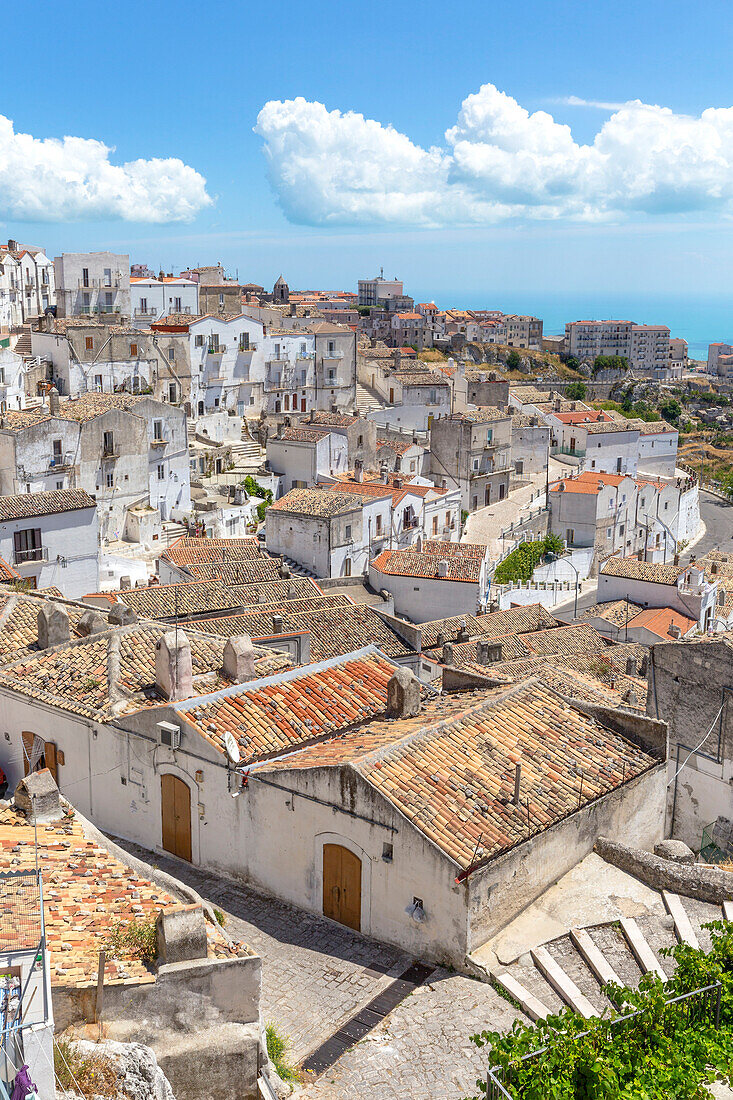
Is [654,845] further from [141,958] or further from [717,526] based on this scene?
[717,526]

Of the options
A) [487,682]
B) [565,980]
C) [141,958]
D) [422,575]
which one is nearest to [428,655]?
[422,575]

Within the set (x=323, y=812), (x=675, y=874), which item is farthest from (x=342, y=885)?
(x=675, y=874)

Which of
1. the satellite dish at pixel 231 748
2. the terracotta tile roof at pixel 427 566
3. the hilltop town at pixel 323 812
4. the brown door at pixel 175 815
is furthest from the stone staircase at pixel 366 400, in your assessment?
the satellite dish at pixel 231 748

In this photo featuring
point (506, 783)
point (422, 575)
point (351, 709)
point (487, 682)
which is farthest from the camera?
point (422, 575)

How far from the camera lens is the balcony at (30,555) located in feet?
123

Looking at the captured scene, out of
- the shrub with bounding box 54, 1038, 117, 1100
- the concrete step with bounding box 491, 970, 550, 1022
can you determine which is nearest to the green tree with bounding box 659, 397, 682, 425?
the concrete step with bounding box 491, 970, 550, 1022

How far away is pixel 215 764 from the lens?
1723 centimetres

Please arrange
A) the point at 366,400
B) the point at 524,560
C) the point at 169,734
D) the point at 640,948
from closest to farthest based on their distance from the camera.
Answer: the point at 640,948
the point at 169,734
the point at 524,560
the point at 366,400

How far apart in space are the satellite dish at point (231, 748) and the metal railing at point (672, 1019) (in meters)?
7.32

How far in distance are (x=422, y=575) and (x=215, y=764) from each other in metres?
26.1

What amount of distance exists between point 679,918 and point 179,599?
21.6 m

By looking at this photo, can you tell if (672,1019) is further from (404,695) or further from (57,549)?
(57,549)

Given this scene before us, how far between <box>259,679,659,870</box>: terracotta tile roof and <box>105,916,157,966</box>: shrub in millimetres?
4382

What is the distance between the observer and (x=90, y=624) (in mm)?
23844
